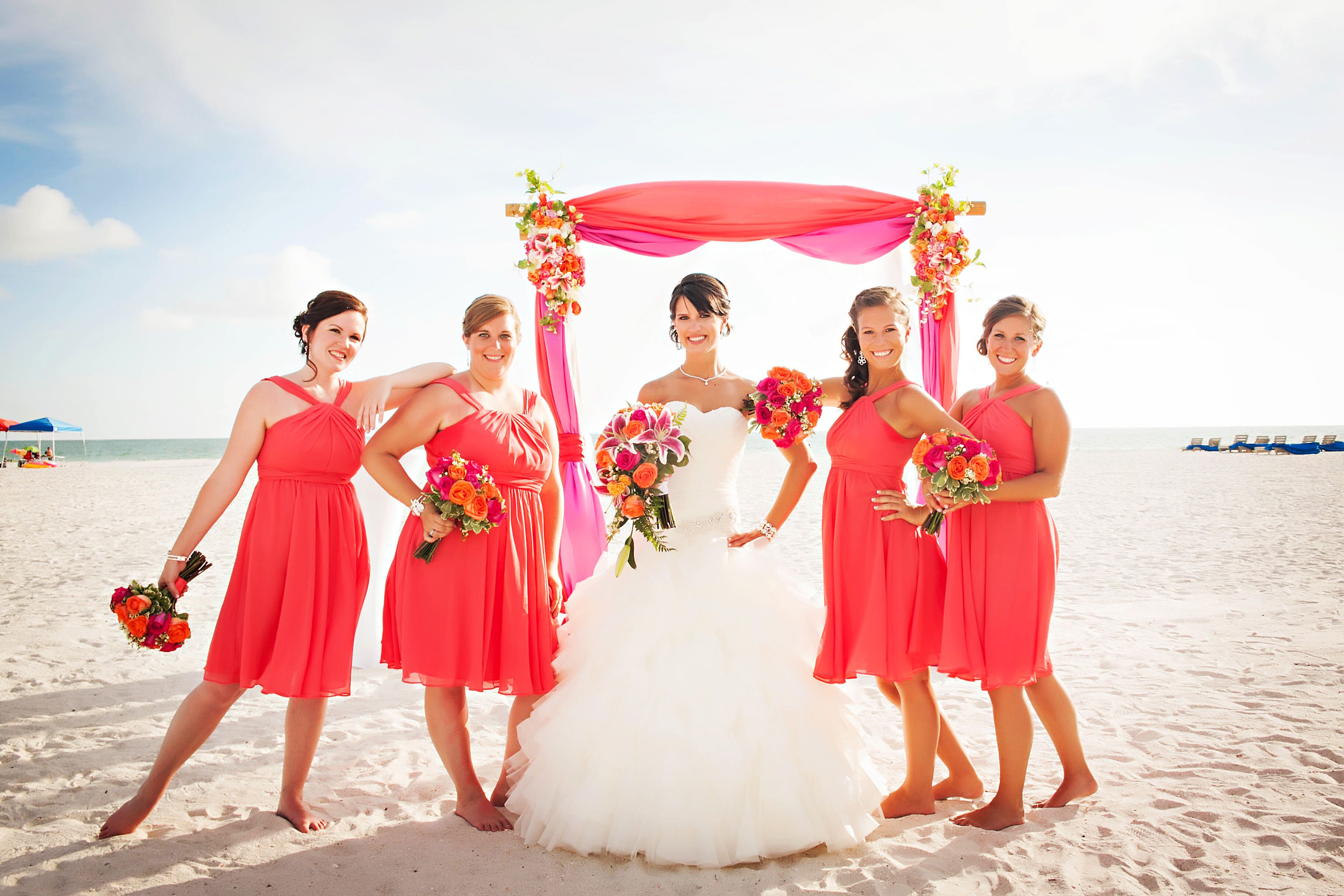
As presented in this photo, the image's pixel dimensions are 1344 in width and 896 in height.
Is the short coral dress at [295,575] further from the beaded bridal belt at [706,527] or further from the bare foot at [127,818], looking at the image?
the beaded bridal belt at [706,527]

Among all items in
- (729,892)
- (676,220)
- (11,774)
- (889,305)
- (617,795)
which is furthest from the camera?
(676,220)

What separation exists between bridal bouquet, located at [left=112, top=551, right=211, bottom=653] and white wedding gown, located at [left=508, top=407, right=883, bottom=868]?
166cm

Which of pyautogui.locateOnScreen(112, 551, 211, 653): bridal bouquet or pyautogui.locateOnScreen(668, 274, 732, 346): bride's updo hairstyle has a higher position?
pyautogui.locateOnScreen(668, 274, 732, 346): bride's updo hairstyle

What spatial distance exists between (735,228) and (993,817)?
3791 millimetres

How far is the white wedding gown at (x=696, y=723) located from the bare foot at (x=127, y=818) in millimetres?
1686

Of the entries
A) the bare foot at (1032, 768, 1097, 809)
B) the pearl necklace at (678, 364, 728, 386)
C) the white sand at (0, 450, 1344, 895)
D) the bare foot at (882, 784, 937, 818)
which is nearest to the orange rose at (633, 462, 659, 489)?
the pearl necklace at (678, 364, 728, 386)

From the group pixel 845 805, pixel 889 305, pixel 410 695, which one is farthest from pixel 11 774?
pixel 889 305

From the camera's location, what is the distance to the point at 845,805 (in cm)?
319

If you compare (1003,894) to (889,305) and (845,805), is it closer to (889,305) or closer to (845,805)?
(845,805)

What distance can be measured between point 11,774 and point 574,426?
12.1 feet

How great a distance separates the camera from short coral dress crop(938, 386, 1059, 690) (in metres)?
3.51

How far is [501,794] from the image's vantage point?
12.4 feet

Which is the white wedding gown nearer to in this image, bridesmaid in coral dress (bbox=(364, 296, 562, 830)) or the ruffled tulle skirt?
the ruffled tulle skirt

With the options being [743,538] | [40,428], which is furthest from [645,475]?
[40,428]
